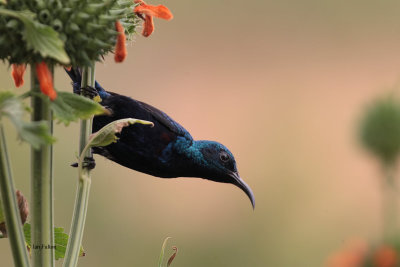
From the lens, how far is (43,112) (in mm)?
971

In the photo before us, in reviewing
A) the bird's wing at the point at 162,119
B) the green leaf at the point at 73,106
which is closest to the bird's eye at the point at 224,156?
the bird's wing at the point at 162,119

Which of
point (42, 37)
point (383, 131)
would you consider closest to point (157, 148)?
point (42, 37)

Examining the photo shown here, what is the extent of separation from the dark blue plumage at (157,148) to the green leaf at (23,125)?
0.67 m

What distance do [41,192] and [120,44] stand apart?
9.4 inches

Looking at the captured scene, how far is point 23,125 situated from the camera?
2.60 ft

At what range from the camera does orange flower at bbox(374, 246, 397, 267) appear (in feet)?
12.0

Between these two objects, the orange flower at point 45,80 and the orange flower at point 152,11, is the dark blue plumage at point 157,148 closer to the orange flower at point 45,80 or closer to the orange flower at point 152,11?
the orange flower at point 152,11

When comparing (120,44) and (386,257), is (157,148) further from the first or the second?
(386,257)

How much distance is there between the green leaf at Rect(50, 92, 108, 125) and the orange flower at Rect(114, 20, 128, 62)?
143 mm

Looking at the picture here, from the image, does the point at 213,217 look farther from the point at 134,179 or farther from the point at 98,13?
the point at 98,13

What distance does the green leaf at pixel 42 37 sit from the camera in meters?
0.85

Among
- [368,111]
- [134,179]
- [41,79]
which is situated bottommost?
[134,179]

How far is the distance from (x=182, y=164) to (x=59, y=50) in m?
1.03

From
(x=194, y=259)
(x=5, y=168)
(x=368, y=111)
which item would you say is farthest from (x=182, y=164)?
(x=194, y=259)
